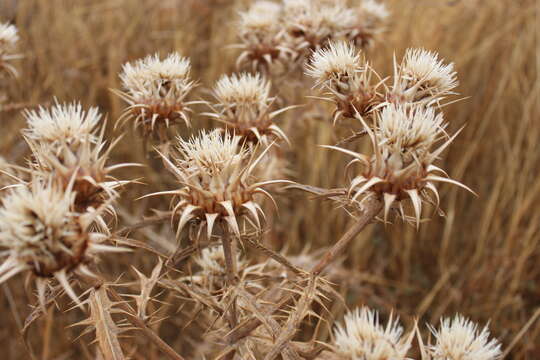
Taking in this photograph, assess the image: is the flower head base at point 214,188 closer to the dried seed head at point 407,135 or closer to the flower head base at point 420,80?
the dried seed head at point 407,135

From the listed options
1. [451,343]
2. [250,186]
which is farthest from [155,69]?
[451,343]

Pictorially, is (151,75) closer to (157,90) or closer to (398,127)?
(157,90)

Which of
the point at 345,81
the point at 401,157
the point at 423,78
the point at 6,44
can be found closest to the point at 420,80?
the point at 423,78

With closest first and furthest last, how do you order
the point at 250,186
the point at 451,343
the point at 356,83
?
the point at 451,343 < the point at 250,186 < the point at 356,83

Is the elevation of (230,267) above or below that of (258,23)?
below

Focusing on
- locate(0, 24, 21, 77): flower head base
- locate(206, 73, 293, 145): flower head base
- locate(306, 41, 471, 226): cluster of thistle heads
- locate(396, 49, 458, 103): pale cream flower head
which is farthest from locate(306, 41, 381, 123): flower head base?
locate(0, 24, 21, 77): flower head base

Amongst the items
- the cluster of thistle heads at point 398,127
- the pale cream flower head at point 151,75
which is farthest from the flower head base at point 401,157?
the pale cream flower head at point 151,75

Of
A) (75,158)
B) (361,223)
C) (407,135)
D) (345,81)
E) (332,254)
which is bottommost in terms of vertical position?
(332,254)

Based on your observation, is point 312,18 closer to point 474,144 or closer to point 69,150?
point 69,150
